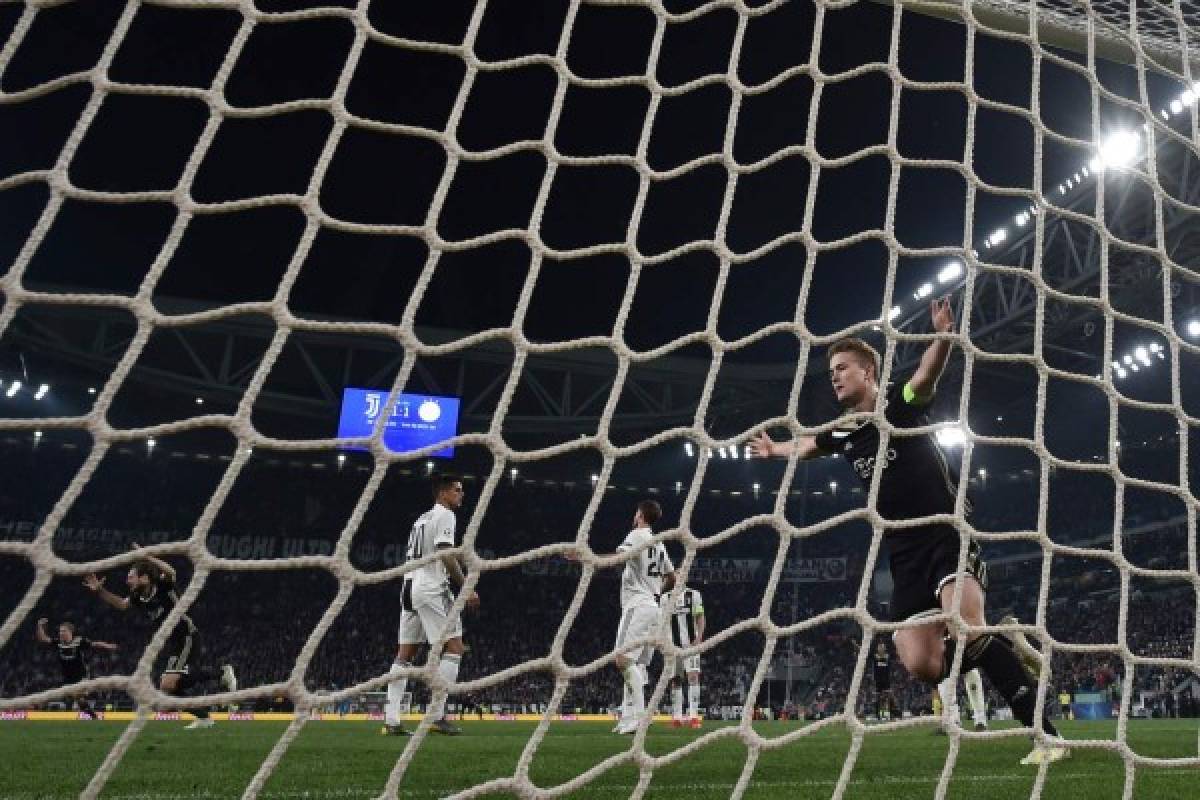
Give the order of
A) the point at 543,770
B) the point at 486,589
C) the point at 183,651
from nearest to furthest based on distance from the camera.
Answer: the point at 543,770 → the point at 183,651 → the point at 486,589

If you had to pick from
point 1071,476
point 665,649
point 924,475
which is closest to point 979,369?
point 1071,476

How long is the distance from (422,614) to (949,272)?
533 inches

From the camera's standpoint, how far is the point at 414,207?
16016 millimetres

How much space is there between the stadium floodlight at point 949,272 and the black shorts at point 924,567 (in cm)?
1378

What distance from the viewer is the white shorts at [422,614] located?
5242 millimetres

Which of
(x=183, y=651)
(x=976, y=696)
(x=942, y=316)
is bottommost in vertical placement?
(x=976, y=696)

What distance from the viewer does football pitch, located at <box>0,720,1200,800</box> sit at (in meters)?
3.05

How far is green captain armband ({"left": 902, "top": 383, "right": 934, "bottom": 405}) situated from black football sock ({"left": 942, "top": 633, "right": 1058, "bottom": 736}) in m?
0.84

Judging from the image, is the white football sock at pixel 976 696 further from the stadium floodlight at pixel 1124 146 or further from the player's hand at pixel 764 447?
the stadium floodlight at pixel 1124 146

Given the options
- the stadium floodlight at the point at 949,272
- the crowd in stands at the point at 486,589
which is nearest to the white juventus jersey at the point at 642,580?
the stadium floodlight at the point at 949,272

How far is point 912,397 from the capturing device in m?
3.09

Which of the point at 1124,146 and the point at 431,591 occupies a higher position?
the point at 1124,146

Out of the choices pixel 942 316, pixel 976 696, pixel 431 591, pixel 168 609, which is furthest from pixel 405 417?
pixel 942 316

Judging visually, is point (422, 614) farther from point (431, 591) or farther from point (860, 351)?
point (860, 351)
